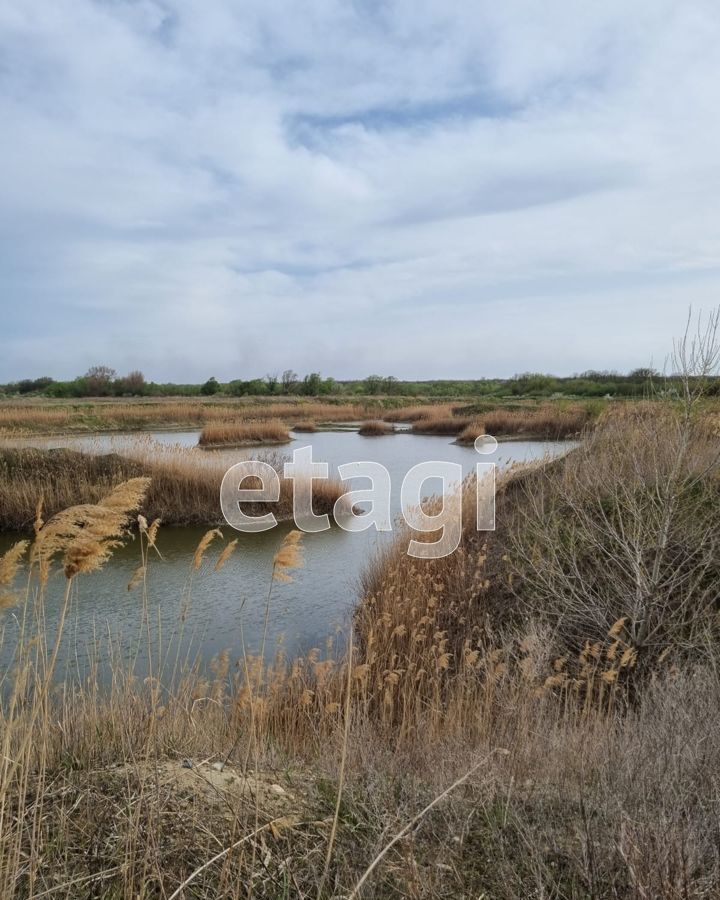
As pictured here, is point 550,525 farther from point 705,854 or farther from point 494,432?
point 494,432

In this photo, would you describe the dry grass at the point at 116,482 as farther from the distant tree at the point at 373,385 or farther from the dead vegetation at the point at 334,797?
the distant tree at the point at 373,385

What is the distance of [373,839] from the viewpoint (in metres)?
2.28

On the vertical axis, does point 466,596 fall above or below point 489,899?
below

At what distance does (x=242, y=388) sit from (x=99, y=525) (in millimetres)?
59538

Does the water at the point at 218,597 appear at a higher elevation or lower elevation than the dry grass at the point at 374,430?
→ lower

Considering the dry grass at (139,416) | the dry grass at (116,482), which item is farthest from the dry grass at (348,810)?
the dry grass at (139,416)

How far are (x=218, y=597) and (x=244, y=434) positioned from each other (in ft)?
63.7

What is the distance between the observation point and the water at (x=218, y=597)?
21.6ft

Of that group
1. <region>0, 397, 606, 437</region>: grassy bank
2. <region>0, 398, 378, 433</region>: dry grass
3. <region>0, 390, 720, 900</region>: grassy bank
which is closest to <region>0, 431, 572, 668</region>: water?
<region>0, 390, 720, 900</region>: grassy bank

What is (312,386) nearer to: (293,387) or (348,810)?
(293,387)

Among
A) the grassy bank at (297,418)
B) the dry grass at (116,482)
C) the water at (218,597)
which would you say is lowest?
the water at (218,597)

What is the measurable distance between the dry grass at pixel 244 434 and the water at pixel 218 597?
13261 millimetres

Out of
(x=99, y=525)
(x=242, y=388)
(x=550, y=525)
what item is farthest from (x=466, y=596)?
(x=242, y=388)

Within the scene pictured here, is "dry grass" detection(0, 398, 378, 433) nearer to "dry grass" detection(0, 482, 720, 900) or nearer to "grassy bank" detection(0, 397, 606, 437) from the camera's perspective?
"grassy bank" detection(0, 397, 606, 437)
